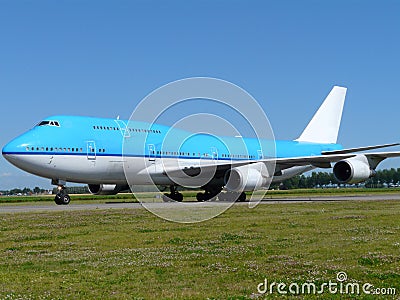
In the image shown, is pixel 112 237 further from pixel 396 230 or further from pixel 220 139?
pixel 220 139

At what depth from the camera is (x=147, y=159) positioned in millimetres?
33844

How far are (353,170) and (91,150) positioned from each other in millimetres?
17576

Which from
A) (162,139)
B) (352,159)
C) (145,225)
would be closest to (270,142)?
(352,159)

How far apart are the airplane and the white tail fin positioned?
27.1 feet

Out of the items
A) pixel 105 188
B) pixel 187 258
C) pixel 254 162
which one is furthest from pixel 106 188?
pixel 187 258

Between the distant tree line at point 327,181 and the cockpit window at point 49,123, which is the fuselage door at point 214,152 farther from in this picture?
the distant tree line at point 327,181

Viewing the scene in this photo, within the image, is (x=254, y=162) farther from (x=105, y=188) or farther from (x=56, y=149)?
(x=56, y=149)

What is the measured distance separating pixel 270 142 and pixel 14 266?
120 feet

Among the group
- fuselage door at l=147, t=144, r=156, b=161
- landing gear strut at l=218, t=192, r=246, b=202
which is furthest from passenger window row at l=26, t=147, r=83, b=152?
landing gear strut at l=218, t=192, r=246, b=202

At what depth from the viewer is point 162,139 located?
35.2 m

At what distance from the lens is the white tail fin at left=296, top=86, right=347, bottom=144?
163 ft

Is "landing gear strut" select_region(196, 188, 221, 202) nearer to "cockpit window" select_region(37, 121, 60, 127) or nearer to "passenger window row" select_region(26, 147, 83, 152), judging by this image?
"passenger window row" select_region(26, 147, 83, 152)

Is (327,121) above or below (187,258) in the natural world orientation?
above

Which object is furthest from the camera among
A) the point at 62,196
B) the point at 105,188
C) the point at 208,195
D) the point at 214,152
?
the point at 208,195
